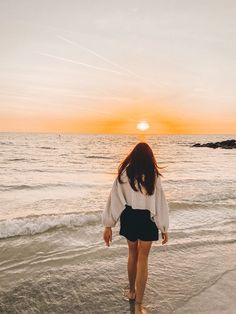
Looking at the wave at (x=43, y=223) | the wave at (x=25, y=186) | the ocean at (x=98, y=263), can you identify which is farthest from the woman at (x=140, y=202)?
the wave at (x=25, y=186)

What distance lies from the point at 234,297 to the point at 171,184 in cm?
1282

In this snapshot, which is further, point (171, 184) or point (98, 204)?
point (171, 184)

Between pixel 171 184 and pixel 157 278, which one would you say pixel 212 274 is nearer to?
pixel 157 278

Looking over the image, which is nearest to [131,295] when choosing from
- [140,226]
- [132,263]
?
[132,263]

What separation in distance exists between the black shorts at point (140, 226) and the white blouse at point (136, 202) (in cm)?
6

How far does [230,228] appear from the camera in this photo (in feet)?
28.0

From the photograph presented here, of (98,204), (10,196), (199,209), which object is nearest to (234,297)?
(199,209)

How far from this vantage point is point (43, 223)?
8.72 meters

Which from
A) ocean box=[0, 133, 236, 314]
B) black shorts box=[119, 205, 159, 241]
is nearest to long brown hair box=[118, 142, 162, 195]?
black shorts box=[119, 205, 159, 241]

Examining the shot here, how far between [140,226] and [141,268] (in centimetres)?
57

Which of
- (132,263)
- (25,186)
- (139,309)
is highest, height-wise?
(25,186)

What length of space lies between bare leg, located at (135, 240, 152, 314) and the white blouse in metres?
0.29

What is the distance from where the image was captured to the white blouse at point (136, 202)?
3934 millimetres

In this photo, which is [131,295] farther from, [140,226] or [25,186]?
[25,186]
